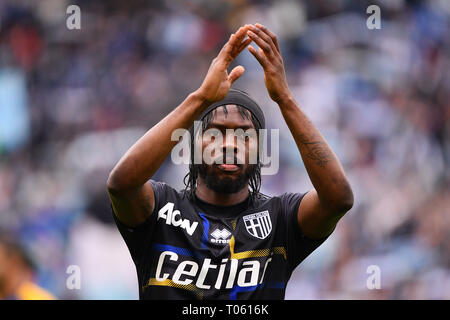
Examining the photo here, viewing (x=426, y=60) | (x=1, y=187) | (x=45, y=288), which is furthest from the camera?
(x=426, y=60)

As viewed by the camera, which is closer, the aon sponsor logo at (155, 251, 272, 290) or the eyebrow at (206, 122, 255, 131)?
the aon sponsor logo at (155, 251, 272, 290)

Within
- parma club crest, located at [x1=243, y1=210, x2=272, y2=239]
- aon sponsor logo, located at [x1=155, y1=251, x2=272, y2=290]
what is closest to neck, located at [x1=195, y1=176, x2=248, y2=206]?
parma club crest, located at [x1=243, y1=210, x2=272, y2=239]

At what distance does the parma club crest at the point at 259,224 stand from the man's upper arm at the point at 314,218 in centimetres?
17

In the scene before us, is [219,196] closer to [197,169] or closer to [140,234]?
[197,169]

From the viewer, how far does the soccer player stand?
10.1ft

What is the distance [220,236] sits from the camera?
3242 millimetres

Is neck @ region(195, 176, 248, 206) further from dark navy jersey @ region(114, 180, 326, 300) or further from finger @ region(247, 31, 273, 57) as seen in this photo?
finger @ region(247, 31, 273, 57)

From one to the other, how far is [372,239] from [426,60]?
2547 mm

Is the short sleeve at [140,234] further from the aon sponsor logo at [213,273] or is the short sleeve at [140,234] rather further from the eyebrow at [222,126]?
the eyebrow at [222,126]

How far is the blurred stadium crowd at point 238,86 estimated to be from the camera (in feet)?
22.6

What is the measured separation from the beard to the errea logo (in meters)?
0.21

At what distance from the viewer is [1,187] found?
281 inches
